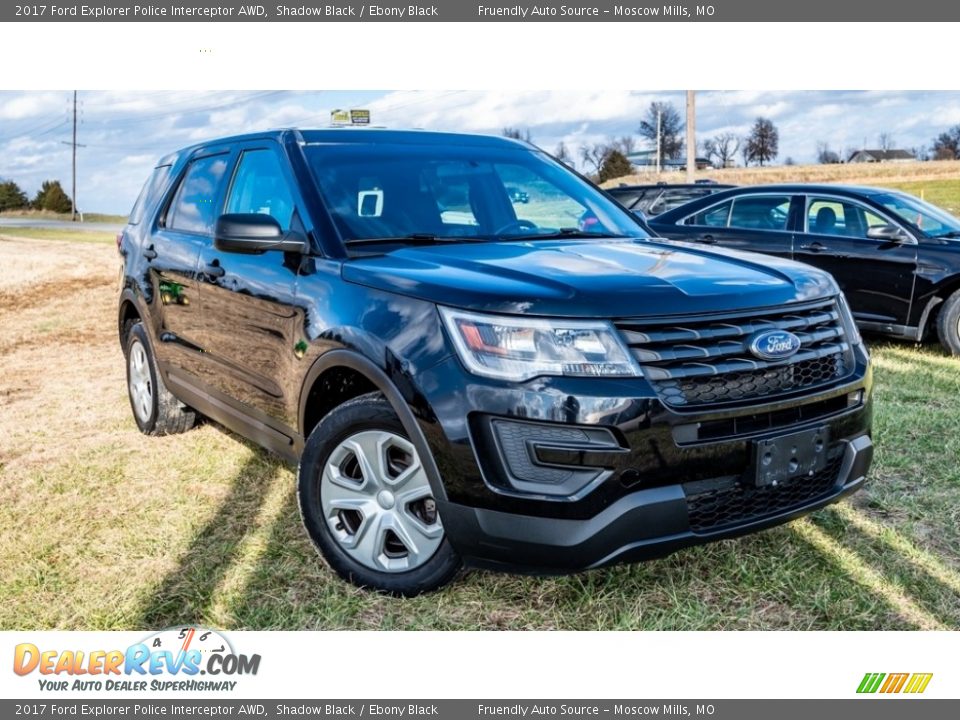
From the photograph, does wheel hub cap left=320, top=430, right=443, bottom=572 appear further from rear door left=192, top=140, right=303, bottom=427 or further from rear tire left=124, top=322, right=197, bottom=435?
rear tire left=124, top=322, right=197, bottom=435

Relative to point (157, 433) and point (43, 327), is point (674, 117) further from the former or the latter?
point (157, 433)

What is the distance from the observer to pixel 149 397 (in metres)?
5.58

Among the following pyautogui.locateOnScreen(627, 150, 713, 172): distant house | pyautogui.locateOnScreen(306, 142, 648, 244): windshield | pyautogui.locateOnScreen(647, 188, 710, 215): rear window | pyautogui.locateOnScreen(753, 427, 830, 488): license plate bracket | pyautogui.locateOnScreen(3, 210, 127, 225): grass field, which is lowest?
pyautogui.locateOnScreen(753, 427, 830, 488): license plate bracket

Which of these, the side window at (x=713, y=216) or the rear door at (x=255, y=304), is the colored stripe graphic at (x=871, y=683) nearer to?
the rear door at (x=255, y=304)

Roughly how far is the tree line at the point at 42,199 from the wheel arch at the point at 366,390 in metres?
64.5

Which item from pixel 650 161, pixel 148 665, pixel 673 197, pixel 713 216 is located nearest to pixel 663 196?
pixel 673 197

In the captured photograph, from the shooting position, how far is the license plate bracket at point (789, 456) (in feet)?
9.25

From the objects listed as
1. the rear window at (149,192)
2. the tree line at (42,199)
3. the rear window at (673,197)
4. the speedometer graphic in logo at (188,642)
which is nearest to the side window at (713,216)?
the rear window at (673,197)

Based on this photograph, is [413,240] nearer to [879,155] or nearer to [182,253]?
[182,253]

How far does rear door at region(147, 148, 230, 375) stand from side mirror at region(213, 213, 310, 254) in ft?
3.59

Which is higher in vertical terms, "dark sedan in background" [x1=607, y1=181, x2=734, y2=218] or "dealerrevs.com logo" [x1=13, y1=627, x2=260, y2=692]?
"dark sedan in background" [x1=607, y1=181, x2=734, y2=218]

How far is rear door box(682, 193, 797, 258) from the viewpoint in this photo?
862cm

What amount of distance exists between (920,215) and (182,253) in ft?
22.0

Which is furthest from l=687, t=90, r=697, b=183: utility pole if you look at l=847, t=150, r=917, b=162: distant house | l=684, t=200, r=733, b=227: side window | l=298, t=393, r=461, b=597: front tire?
A: l=847, t=150, r=917, b=162: distant house
